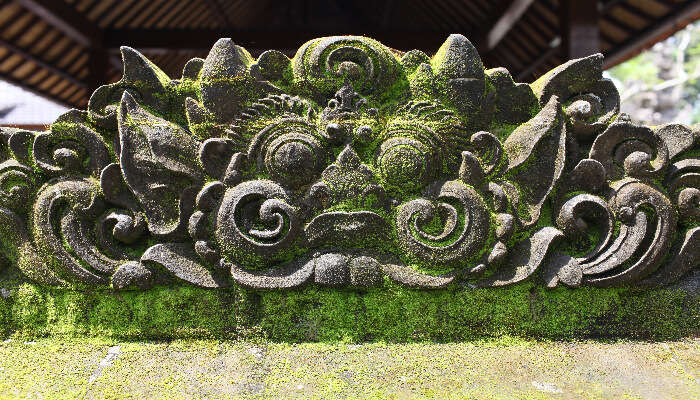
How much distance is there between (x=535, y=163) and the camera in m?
2.00

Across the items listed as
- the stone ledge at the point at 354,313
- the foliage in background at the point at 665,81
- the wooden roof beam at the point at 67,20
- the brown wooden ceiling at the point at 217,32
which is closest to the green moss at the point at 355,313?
the stone ledge at the point at 354,313

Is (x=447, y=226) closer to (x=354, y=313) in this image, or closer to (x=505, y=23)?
(x=354, y=313)

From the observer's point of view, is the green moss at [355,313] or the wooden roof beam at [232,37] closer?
the green moss at [355,313]

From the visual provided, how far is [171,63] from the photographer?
9.26 meters

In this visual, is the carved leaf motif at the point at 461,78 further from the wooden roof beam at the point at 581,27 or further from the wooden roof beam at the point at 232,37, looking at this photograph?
the wooden roof beam at the point at 232,37

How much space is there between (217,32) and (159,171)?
5503 millimetres

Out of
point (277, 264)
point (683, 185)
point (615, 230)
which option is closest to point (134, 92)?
point (277, 264)

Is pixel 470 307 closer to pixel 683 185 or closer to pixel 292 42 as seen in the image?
pixel 683 185

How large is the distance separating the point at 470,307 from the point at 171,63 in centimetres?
860

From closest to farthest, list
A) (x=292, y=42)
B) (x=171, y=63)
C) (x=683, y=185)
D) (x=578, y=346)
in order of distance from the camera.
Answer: (x=578, y=346) → (x=683, y=185) → (x=292, y=42) → (x=171, y=63)

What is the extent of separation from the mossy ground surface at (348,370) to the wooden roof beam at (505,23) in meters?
4.11

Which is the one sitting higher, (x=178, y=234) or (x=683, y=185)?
(x=683, y=185)

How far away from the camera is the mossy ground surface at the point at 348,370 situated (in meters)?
1.69

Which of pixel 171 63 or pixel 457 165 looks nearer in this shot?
pixel 457 165
